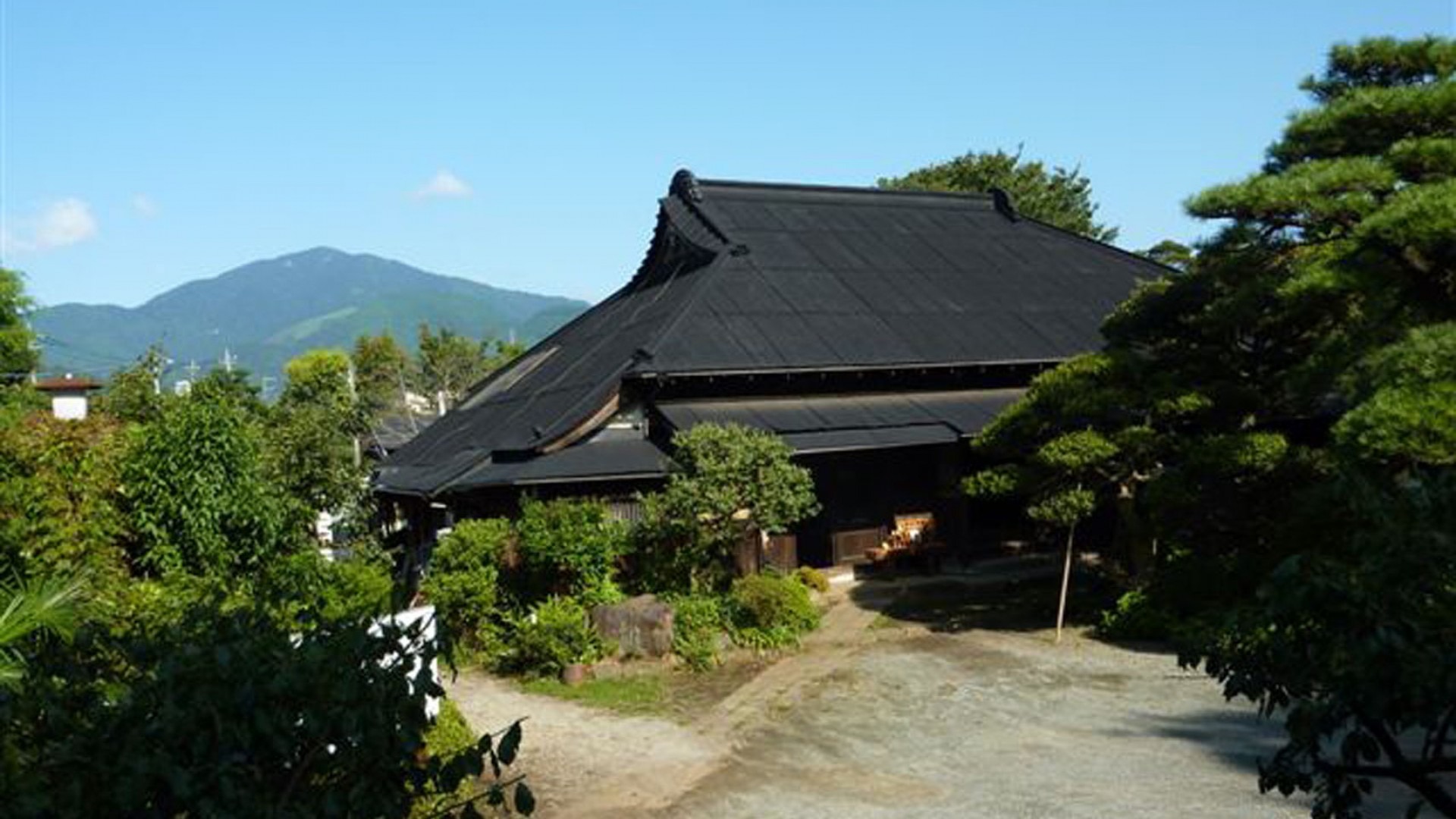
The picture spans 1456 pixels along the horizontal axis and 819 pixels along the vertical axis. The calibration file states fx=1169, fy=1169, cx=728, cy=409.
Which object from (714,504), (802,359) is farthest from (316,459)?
(714,504)

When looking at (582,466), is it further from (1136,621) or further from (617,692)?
(1136,621)

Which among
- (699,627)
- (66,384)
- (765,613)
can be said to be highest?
(66,384)

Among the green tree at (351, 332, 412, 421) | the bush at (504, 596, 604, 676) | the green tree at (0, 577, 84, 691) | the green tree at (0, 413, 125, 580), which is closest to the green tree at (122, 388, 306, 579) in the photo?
the green tree at (0, 413, 125, 580)

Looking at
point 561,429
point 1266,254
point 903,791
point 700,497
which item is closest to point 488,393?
point 561,429

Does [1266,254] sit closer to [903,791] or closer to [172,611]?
[903,791]

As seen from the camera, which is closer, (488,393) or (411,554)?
(411,554)

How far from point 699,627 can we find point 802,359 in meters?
6.32

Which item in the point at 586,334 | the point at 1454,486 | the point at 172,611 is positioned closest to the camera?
the point at 1454,486

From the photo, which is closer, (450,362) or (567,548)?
(567,548)

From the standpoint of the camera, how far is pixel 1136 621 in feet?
50.0

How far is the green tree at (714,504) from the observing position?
52.4 ft

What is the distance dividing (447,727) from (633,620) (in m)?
4.90

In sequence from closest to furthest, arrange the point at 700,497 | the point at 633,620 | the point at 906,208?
the point at 633,620 → the point at 700,497 → the point at 906,208

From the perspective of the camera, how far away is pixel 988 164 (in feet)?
153
